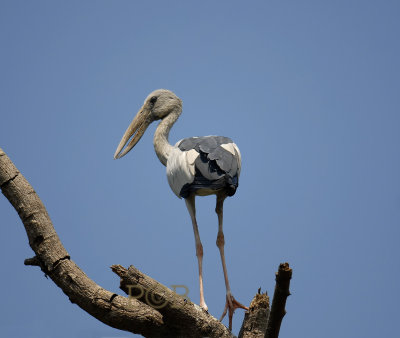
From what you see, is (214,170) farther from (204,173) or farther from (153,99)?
(153,99)

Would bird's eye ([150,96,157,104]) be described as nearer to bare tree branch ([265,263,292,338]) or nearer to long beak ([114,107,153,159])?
long beak ([114,107,153,159])

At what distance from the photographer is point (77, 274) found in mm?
5223

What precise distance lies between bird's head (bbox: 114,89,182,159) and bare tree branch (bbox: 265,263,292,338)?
16.6ft

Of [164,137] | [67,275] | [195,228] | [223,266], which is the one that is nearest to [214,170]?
[195,228]

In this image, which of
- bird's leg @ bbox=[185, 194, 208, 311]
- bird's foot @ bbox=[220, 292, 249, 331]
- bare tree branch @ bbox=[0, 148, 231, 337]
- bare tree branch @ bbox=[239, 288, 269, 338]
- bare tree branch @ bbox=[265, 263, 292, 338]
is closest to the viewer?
bare tree branch @ bbox=[265, 263, 292, 338]

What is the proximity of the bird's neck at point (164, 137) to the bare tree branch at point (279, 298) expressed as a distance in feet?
14.0

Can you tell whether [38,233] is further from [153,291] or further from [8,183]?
[153,291]

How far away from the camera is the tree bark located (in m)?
5.19

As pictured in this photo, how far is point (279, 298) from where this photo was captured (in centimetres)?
420

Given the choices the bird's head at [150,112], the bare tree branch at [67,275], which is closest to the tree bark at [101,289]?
the bare tree branch at [67,275]

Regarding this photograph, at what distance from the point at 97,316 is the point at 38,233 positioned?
0.93m

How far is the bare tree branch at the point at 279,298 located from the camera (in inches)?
158

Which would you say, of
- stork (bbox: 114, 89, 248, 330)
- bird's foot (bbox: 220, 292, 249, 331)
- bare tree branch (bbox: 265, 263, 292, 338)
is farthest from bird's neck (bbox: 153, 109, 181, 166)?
bare tree branch (bbox: 265, 263, 292, 338)

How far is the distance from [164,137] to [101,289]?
3793 mm
